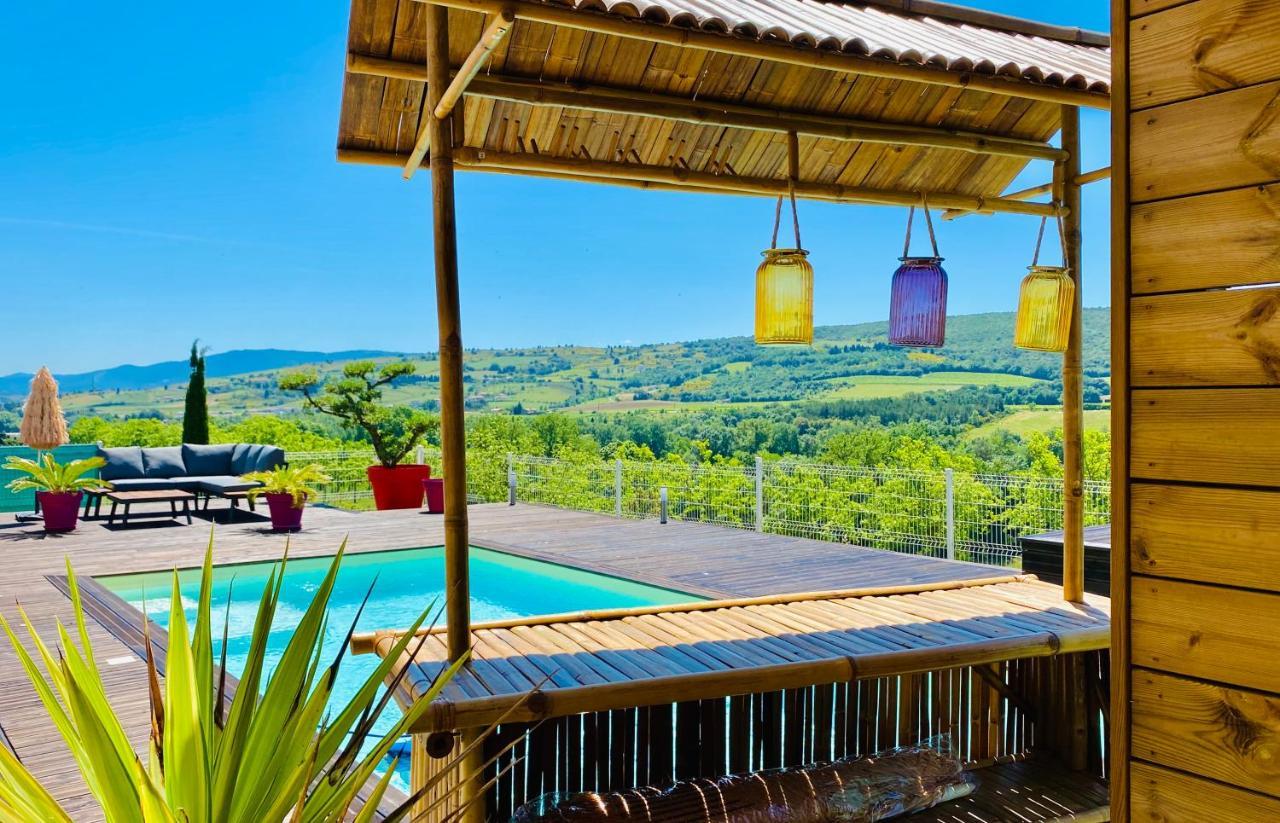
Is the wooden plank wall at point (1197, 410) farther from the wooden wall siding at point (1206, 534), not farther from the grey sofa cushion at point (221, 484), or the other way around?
the grey sofa cushion at point (221, 484)

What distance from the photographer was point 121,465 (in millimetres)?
11789

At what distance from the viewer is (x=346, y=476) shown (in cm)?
1409

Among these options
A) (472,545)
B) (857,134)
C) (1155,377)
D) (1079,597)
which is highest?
(857,134)

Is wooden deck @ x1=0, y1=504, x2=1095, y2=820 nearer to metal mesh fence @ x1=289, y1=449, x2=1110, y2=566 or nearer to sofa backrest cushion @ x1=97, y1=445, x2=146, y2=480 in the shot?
metal mesh fence @ x1=289, y1=449, x2=1110, y2=566

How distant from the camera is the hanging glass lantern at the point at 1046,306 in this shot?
3.23 metres

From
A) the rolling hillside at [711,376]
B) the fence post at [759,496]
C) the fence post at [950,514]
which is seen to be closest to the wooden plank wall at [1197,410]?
the fence post at [950,514]

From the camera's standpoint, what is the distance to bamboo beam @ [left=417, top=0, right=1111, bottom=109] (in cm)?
216

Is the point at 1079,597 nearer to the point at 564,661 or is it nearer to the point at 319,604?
the point at 564,661

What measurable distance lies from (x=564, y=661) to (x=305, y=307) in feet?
199

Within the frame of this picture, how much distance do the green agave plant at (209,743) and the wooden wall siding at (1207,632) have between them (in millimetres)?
1115

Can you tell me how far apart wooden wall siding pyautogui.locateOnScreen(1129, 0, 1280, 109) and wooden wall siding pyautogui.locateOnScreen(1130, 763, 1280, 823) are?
109 centimetres

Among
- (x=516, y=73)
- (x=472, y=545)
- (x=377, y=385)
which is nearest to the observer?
(x=516, y=73)

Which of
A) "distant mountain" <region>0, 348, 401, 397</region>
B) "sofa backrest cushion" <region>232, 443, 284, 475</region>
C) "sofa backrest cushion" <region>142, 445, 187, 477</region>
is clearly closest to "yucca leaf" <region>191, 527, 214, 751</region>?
"sofa backrest cushion" <region>232, 443, 284, 475</region>

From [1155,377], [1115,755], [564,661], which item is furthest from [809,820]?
[1155,377]
